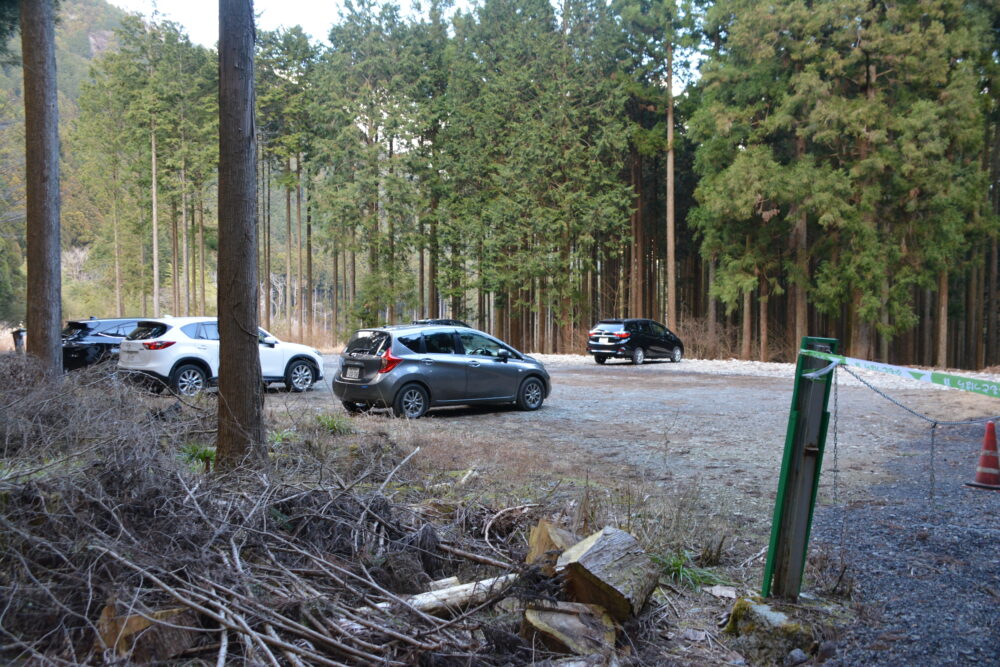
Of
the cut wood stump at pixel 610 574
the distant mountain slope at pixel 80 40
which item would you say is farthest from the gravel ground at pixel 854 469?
the distant mountain slope at pixel 80 40

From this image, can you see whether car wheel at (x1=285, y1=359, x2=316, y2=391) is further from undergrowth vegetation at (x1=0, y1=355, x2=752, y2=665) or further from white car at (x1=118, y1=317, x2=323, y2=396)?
undergrowth vegetation at (x1=0, y1=355, x2=752, y2=665)

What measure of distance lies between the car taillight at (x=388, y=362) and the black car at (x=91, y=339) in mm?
7846

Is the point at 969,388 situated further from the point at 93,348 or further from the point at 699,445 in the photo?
the point at 93,348

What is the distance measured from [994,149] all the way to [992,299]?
6532mm

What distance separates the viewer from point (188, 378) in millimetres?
15148

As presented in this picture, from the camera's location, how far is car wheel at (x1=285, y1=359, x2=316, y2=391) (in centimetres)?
1705

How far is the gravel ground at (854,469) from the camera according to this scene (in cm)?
397

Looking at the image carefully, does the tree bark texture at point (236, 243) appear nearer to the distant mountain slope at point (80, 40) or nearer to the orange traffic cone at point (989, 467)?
the orange traffic cone at point (989, 467)

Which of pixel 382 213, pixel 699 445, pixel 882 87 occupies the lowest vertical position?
pixel 699 445

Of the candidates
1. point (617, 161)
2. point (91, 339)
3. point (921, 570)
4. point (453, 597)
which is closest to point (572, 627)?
point (453, 597)

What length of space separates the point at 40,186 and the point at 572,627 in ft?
37.0

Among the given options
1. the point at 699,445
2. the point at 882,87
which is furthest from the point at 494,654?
the point at 882,87

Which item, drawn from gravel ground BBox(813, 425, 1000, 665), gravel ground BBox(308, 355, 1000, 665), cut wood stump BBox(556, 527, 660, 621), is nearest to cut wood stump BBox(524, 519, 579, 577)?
cut wood stump BBox(556, 527, 660, 621)

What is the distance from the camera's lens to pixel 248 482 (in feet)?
17.0
